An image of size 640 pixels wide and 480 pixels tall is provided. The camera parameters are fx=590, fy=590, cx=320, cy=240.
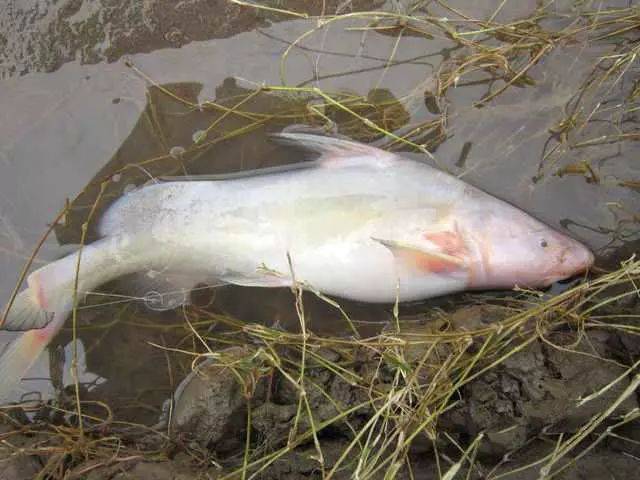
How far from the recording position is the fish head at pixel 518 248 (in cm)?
347

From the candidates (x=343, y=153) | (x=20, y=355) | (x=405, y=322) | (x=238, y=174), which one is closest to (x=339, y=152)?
(x=343, y=153)

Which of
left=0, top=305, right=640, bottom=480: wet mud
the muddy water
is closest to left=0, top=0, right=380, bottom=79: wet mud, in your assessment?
the muddy water

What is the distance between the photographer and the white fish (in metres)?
3.47

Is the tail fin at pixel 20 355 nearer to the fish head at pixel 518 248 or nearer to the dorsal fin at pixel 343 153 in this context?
the dorsal fin at pixel 343 153

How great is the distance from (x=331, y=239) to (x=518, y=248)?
1111 millimetres

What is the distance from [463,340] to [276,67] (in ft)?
6.76

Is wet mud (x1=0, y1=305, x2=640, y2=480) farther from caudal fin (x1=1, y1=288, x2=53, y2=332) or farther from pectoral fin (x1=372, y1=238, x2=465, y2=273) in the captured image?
caudal fin (x1=1, y1=288, x2=53, y2=332)

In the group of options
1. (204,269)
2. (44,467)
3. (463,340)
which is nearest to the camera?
(463,340)

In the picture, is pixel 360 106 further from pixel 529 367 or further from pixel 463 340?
pixel 529 367

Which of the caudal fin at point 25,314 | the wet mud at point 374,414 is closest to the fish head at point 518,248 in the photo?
the wet mud at point 374,414

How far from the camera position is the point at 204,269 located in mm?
3645

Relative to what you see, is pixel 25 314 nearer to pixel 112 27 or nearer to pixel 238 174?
pixel 238 174

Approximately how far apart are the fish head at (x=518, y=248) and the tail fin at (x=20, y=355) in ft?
8.51

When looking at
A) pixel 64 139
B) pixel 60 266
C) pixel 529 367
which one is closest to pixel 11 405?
pixel 60 266
